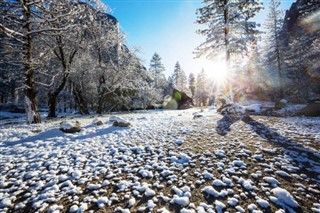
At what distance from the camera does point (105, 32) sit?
16297 mm

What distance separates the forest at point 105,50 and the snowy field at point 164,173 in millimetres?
5548

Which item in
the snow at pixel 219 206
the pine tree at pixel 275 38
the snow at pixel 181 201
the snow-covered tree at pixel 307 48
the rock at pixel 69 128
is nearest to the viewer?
the snow at pixel 219 206

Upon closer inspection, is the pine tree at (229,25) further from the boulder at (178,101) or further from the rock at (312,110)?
the boulder at (178,101)

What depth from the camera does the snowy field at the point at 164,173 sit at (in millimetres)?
2822

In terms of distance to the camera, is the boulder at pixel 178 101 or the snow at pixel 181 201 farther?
the boulder at pixel 178 101

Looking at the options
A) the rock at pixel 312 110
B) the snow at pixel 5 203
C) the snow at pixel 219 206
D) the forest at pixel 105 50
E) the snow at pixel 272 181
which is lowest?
the snow at pixel 219 206

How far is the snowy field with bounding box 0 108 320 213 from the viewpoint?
9.26ft

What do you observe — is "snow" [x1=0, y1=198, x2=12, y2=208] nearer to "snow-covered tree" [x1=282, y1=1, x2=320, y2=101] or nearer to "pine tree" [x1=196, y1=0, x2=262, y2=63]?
"pine tree" [x1=196, y1=0, x2=262, y2=63]

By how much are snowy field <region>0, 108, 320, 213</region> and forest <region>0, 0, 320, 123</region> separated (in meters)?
5.55

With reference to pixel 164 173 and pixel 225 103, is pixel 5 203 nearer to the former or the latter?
pixel 164 173

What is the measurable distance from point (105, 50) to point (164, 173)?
613 inches

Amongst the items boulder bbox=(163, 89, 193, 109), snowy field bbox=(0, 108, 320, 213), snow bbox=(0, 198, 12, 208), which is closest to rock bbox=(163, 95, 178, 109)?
boulder bbox=(163, 89, 193, 109)

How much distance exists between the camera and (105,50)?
648 inches

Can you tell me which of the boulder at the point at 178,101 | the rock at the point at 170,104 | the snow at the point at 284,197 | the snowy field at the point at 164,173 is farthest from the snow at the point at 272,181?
the rock at the point at 170,104
